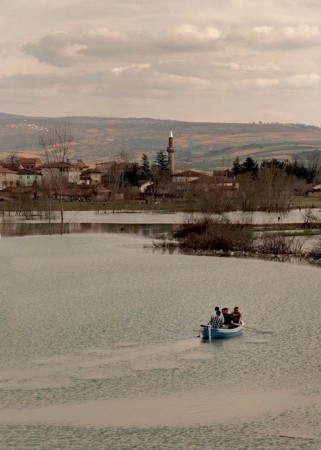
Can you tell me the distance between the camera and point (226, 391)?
21.4m

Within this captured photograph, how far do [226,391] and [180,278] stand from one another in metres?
18.4

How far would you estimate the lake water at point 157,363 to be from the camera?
734 inches

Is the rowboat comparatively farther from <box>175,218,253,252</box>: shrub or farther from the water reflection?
the water reflection

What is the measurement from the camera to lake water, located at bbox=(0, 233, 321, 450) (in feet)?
61.2

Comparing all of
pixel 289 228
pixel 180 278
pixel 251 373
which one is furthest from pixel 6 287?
pixel 289 228

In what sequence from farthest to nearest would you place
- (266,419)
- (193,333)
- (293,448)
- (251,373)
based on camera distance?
1. (193,333)
2. (251,373)
3. (266,419)
4. (293,448)

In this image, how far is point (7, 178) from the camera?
15600 cm

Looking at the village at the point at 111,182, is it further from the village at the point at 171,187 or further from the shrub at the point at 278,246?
the shrub at the point at 278,246

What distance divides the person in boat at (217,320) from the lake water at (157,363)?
2.30 feet

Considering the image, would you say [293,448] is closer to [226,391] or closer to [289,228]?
[226,391]

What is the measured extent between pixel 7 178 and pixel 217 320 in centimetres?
13392

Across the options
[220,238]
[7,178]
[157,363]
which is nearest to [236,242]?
[220,238]

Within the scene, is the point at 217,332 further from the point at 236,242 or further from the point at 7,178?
the point at 7,178

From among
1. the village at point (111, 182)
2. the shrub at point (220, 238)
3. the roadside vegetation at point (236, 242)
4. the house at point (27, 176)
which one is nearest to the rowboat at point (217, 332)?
the roadside vegetation at point (236, 242)
